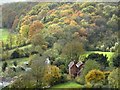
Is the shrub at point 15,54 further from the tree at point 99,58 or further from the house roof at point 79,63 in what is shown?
the tree at point 99,58

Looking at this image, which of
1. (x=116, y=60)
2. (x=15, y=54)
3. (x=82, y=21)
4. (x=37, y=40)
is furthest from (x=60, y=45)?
(x=116, y=60)

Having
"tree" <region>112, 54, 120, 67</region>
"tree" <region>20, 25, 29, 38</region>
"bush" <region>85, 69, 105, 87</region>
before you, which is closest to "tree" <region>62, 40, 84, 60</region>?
"bush" <region>85, 69, 105, 87</region>

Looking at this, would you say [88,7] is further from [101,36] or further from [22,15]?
A: [22,15]

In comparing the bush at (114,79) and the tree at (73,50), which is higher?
the tree at (73,50)

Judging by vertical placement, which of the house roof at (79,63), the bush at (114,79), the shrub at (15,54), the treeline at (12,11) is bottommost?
the bush at (114,79)

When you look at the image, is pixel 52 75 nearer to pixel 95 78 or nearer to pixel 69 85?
pixel 69 85

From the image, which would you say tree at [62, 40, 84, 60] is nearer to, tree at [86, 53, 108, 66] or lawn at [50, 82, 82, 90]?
tree at [86, 53, 108, 66]

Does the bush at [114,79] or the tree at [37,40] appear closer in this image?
the bush at [114,79]

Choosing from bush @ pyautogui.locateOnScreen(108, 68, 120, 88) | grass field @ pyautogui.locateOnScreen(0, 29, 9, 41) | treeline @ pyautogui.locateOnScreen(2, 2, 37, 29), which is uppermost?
treeline @ pyautogui.locateOnScreen(2, 2, 37, 29)

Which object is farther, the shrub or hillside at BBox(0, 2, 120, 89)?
the shrub

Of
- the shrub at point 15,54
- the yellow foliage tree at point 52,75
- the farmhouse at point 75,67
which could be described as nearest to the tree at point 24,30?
the shrub at point 15,54

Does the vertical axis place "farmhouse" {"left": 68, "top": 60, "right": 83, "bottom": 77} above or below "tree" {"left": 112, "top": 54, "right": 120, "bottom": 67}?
below

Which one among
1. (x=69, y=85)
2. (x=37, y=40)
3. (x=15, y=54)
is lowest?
(x=69, y=85)
